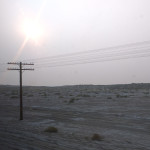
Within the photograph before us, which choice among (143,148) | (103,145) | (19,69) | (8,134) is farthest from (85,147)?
(19,69)

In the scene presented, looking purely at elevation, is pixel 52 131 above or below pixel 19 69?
below

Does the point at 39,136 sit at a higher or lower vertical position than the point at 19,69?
lower

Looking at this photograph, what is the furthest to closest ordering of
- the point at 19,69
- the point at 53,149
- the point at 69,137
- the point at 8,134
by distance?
the point at 19,69
the point at 8,134
the point at 69,137
the point at 53,149

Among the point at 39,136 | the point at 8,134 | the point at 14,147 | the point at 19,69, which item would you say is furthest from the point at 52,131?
the point at 19,69

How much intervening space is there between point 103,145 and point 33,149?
394cm

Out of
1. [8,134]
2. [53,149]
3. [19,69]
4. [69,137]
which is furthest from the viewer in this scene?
[19,69]

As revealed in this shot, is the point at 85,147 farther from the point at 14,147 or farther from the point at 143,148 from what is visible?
the point at 14,147

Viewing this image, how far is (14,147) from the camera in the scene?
11727 mm

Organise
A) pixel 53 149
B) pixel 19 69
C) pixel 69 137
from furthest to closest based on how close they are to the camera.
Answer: pixel 19 69, pixel 69 137, pixel 53 149

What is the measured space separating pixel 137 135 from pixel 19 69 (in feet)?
42.7

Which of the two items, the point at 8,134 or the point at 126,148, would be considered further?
the point at 8,134

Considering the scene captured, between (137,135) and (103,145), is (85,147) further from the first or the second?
(137,135)

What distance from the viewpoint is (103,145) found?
39.1 feet

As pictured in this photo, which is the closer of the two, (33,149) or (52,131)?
(33,149)
